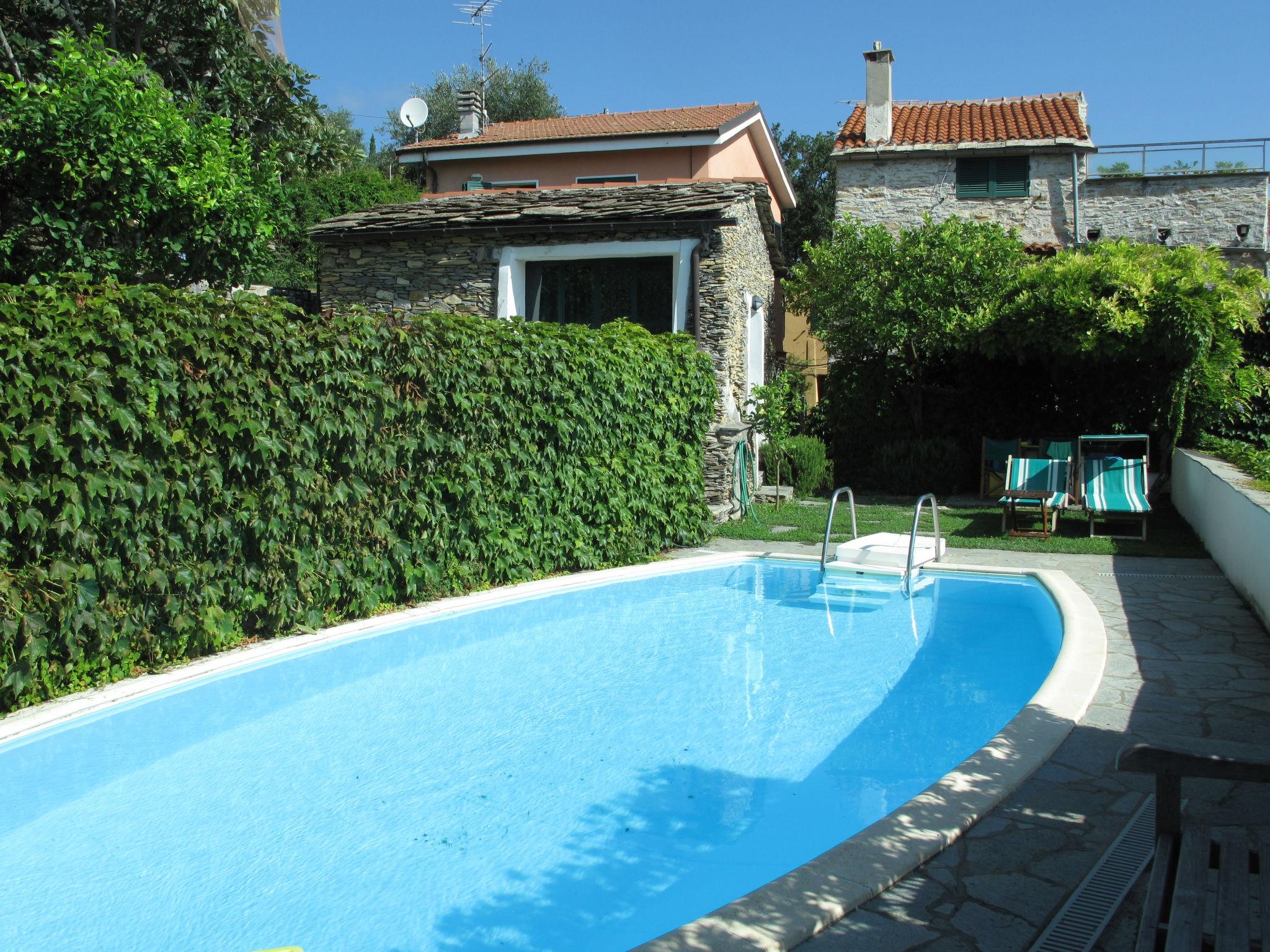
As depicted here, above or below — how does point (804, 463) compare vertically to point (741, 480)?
above

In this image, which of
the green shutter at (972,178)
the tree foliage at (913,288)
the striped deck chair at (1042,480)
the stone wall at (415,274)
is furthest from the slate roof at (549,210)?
the green shutter at (972,178)

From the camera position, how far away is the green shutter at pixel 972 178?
80.5ft

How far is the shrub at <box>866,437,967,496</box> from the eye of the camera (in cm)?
1841

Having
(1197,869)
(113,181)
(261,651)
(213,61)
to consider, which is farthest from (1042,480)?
(213,61)

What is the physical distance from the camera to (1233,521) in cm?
982

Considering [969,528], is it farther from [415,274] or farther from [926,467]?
[415,274]

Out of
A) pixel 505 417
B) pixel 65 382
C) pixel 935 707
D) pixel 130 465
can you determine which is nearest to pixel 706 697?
pixel 935 707

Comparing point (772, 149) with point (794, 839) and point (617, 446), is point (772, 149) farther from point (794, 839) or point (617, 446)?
point (794, 839)

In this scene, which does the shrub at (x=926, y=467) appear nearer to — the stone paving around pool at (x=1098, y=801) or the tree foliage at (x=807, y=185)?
the stone paving around pool at (x=1098, y=801)

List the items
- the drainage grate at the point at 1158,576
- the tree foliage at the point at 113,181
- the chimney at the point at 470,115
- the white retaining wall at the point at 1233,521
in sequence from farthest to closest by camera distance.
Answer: the chimney at the point at 470,115 → the tree foliage at the point at 113,181 → the drainage grate at the point at 1158,576 → the white retaining wall at the point at 1233,521

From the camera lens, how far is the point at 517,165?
24094 mm

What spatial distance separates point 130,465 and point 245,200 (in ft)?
29.8

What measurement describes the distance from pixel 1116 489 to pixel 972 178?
13844 mm

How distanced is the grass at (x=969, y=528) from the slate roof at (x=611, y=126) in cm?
1036
